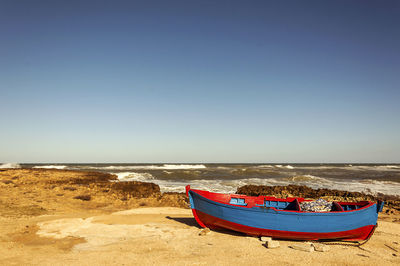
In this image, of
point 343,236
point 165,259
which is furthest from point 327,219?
point 165,259

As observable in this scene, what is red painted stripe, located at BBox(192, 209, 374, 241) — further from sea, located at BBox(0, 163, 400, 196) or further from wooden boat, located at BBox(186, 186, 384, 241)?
sea, located at BBox(0, 163, 400, 196)

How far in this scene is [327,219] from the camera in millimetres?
8969

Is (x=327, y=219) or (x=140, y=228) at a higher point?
(x=327, y=219)

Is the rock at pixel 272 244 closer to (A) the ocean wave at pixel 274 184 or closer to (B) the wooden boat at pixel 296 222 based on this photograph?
(B) the wooden boat at pixel 296 222

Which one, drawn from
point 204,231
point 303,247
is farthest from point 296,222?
point 204,231

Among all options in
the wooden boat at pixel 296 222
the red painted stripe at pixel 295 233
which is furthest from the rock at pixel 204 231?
the wooden boat at pixel 296 222

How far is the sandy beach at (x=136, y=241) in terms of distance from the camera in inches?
297

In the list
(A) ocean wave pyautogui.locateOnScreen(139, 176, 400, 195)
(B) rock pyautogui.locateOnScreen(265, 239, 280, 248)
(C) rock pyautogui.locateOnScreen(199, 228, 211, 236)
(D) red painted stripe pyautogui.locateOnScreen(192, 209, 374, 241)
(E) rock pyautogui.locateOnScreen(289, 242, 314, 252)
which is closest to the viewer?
(E) rock pyautogui.locateOnScreen(289, 242, 314, 252)

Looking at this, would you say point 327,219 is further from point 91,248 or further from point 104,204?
point 104,204

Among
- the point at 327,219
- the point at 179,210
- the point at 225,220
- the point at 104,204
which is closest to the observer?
the point at 327,219

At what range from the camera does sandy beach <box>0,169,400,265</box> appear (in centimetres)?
755

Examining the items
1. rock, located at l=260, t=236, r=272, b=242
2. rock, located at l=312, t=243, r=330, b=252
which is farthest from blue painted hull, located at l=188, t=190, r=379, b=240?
rock, located at l=312, t=243, r=330, b=252

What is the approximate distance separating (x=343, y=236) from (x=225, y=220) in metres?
4.29

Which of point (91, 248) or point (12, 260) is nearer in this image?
point (12, 260)
